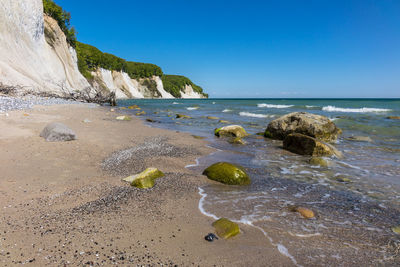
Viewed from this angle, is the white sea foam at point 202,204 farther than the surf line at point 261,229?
Yes

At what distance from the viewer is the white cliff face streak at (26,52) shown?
71.9 ft

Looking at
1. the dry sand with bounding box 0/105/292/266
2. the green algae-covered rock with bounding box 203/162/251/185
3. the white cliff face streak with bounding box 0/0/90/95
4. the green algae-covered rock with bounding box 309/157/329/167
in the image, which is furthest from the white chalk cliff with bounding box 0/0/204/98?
the green algae-covered rock with bounding box 309/157/329/167

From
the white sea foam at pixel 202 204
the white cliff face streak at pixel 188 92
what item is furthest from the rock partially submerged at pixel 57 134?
the white cliff face streak at pixel 188 92

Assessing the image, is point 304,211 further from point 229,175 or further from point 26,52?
point 26,52

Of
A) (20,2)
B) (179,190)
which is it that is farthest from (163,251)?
(20,2)

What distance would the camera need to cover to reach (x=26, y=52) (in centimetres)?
2577

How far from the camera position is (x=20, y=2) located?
25688 millimetres

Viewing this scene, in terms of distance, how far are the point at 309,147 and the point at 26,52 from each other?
31309 mm

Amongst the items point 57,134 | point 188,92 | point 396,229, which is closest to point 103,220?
point 396,229

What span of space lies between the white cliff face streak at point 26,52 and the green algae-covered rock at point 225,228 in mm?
24145

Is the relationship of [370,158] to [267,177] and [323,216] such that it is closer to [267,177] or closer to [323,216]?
[267,177]

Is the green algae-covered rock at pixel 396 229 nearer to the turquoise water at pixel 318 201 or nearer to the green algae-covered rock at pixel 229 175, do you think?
the turquoise water at pixel 318 201

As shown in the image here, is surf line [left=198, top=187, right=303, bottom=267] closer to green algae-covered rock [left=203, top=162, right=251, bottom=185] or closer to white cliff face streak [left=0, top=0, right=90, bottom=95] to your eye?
green algae-covered rock [left=203, top=162, right=251, bottom=185]

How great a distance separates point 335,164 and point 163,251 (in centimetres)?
538
